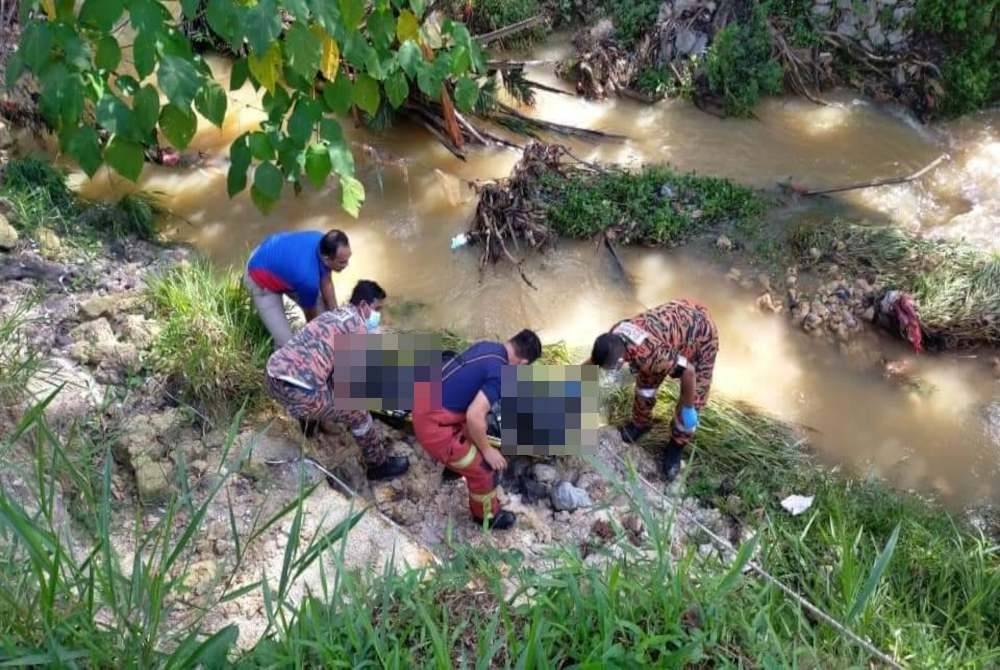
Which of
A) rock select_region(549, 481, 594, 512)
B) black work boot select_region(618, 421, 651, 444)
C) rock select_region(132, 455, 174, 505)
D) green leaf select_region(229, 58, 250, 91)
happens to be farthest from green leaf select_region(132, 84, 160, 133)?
black work boot select_region(618, 421, 651, 444)

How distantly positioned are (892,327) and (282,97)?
4.26m

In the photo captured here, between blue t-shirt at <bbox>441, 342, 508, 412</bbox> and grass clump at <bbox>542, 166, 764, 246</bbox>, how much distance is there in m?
2.88

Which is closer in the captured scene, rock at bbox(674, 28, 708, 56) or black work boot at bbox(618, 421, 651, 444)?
black work boot at bbox(618, 421, 651, 444)

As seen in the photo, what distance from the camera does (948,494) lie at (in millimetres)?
4613

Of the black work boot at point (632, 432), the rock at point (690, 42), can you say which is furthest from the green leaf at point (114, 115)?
the rock at point (690, 42)

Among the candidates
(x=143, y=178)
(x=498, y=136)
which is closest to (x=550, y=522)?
(x=498, y=136)

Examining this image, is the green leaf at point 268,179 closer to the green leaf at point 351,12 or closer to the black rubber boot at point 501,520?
the green leaf at point 351,12

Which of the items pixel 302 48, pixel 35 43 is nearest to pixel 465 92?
pixel 302 48

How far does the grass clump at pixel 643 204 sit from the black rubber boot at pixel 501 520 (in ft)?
9.38

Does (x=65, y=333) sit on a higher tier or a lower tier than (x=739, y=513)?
higher

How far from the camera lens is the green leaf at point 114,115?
337cm

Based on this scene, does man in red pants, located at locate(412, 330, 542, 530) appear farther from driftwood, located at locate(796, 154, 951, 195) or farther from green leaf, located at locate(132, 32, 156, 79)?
driftwood, located at locate(796, 154, 951, 195)

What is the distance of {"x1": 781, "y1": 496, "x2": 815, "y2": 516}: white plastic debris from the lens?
4121 mm

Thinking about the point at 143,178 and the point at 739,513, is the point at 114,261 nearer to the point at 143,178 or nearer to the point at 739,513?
the point at 143,178
